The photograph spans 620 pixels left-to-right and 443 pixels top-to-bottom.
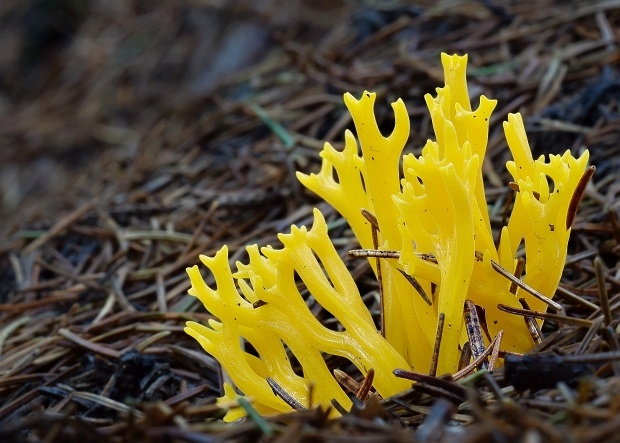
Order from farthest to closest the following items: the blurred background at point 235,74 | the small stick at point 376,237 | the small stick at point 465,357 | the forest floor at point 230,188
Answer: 1. the blurred background at point 235,74
2. the small stick at point 376,237
3. the small stick at point 465,357
4. the forest floor at point 230,188

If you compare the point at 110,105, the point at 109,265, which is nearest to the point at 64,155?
Answer: the point at 110,105

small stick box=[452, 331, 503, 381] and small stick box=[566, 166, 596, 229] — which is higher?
small stick box=[566, 166, 596, 229]

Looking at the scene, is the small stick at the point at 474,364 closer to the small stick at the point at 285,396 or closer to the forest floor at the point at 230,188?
the forest floor at the point at 230,188

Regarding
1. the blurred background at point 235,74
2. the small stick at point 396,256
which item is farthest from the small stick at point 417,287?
the blurred background at point 235,74

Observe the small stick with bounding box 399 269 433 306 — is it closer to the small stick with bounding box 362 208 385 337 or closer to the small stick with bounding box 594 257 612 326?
the small stick with bounding box 362 208 385 337

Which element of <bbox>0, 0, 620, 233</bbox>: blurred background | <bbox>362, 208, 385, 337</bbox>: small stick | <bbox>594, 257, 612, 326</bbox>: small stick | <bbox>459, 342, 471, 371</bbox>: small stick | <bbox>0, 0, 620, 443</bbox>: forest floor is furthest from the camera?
<bbox>0, 0, 620, 233</bbox>: blurred background

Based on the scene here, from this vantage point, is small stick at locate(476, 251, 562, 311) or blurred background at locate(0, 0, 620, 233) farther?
blurred background at locate(0, 0, 620, 233)

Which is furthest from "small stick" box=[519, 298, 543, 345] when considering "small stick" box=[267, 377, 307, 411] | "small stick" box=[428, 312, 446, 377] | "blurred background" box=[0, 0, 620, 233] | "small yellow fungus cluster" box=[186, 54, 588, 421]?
"blurred background" box=[0, 0, 620, 233]

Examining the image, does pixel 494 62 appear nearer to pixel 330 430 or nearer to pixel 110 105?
pixel 330 430

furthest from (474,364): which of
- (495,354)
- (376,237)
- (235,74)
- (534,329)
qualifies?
(235,74)
